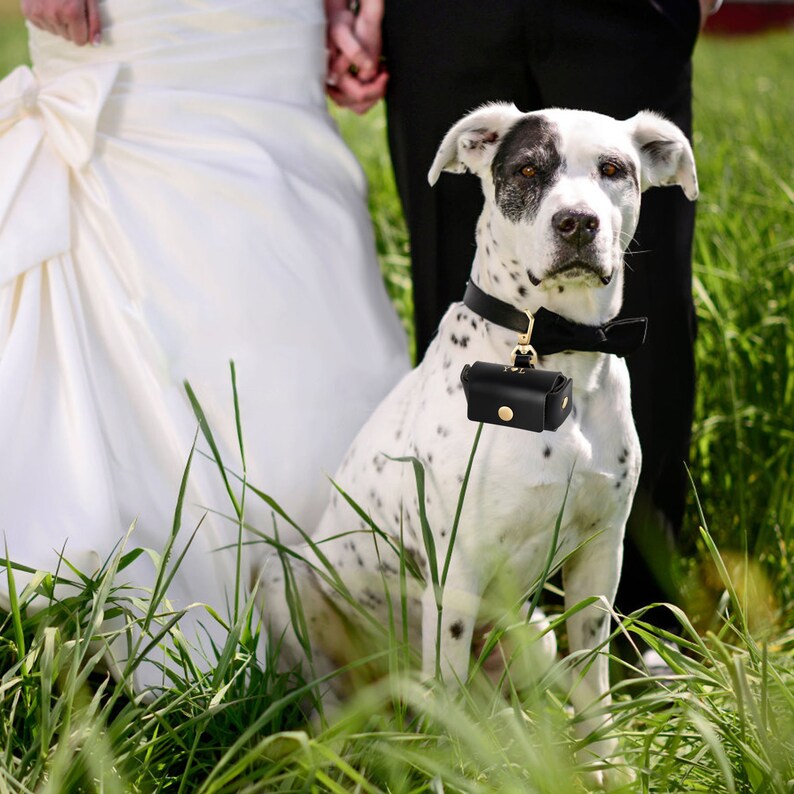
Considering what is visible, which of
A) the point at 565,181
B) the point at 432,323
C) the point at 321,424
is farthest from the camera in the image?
the point at 432,323

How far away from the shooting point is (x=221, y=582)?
2.18m

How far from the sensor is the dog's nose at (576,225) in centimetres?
162

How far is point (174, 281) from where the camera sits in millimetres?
2289

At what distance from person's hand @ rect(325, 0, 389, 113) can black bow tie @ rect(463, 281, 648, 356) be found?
908 millimetres

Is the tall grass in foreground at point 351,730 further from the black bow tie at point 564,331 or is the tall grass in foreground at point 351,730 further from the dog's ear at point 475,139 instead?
the dog's ear at point 475,139

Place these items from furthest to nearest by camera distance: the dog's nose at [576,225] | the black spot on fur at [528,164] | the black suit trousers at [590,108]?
the black suit trousers at [590,108], the black spot on fur at [528,164], the dog's nose at [576,225]

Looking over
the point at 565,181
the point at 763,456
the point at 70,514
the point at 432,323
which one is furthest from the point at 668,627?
the point at 70,514

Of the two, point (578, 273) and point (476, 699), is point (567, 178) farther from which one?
point (476, 699)

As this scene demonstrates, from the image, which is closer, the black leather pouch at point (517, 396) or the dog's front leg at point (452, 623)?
the black leather pouch at point (517, 396)

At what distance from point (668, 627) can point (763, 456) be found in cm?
60

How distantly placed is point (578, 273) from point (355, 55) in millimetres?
1037

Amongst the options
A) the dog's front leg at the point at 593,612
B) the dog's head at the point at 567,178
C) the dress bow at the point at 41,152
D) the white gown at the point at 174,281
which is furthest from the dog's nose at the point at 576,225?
the dress bow at the point at 41,152

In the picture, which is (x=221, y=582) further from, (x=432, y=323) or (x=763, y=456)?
(x=763, y=456)

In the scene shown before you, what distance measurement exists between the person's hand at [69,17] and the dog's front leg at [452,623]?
148cm
